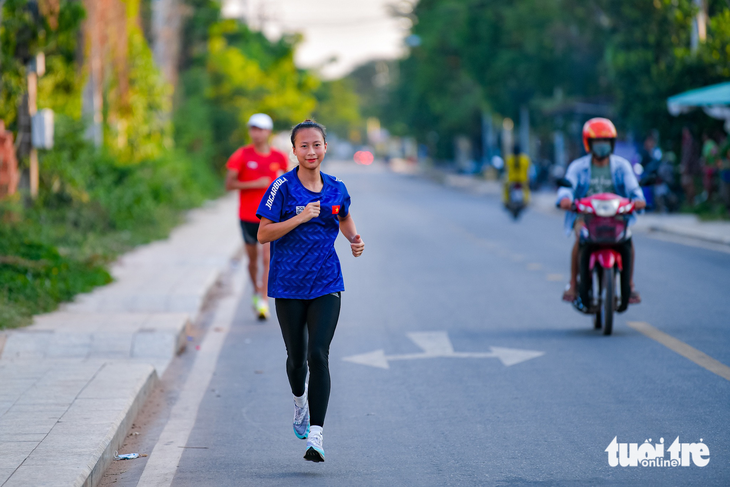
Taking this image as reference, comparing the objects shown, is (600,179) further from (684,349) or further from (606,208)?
(684,349)

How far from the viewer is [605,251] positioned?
941cm

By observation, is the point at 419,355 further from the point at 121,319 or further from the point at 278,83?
the point at 278,83

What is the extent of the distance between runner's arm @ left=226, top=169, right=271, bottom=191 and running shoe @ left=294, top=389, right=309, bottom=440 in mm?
5065

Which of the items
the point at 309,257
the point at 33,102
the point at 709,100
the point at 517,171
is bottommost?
the point at 517,171

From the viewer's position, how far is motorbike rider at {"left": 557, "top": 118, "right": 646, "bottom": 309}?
9.44 metres

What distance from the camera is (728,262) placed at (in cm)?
1522

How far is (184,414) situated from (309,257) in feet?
6.54

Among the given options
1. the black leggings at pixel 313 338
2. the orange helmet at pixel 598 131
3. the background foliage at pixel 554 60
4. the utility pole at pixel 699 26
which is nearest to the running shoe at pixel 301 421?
the black leggings at pixel 313 338

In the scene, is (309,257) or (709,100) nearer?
(309,257)

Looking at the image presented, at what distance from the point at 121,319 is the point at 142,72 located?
16332 mm

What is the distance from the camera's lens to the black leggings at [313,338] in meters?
5.77

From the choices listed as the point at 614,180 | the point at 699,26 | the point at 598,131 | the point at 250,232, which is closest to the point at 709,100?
the point at 699,26

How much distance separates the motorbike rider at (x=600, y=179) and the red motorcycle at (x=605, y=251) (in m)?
0.05

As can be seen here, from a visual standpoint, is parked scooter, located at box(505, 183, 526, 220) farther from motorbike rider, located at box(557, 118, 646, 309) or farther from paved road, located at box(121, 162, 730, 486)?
motorbike rider, located at box(557, 118, 646, 309)
